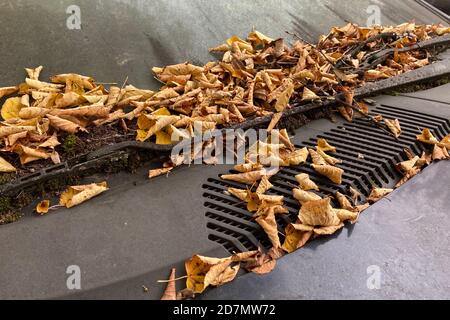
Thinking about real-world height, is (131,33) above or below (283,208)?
above

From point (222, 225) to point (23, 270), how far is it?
2.00ft

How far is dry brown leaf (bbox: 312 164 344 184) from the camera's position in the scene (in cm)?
192

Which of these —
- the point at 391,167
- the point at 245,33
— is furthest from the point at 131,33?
the point at 391,167

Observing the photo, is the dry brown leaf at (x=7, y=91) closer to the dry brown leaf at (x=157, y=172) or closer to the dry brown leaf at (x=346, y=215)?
the dry brown leaf at (x=157, y=172)

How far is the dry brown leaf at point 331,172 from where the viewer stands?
192 centimetres

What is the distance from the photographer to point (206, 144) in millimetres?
2008

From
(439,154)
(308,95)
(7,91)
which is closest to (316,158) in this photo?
(308,95)

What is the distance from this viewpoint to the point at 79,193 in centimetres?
176

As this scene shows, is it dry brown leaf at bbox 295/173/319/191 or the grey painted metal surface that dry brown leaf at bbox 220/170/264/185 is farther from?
the grey painted metal surface

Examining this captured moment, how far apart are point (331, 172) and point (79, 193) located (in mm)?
898

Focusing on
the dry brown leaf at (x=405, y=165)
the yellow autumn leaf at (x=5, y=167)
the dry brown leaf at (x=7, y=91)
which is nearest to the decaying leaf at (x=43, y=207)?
the yellow autumn leaf at (x=5, y=167)

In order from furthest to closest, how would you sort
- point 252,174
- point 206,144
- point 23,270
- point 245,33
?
point 245,33
point 206,144
point 252,174
point 23,270

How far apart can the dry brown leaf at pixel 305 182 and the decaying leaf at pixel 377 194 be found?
0.20m
